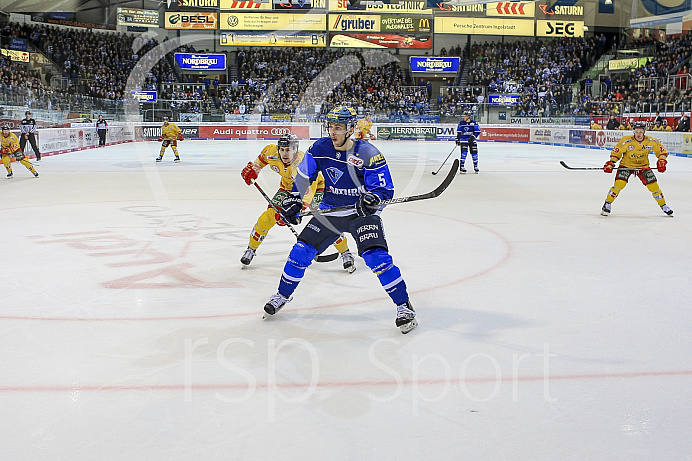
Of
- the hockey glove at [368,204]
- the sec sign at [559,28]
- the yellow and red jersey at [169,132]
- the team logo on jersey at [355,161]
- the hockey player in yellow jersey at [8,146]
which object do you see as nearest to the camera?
the hockey glove at [368,204]

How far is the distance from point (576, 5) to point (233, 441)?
4818cm

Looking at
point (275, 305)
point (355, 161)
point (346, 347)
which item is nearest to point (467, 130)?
point (355, 161)

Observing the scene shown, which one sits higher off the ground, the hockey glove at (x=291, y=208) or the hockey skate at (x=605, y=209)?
the hockey glove at (x=291, y=208)

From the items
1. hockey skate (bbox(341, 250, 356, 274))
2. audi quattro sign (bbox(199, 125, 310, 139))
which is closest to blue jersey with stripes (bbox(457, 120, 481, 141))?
hockey skate (bbox(341, 250, 356, 274))

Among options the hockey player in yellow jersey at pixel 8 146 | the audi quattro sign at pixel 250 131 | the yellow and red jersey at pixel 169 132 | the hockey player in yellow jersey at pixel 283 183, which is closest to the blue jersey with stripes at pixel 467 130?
the yellow and red jersey at pixel 169 132

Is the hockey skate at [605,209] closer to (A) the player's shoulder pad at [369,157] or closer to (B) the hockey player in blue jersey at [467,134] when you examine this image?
(A) the player's shoulder pad at [369,157]

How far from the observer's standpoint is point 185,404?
3.33 meters

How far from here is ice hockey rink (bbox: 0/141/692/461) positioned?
299 cm

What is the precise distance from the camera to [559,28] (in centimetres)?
4503

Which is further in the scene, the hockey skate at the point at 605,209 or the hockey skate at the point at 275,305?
the hockey skate at the point at 605,209

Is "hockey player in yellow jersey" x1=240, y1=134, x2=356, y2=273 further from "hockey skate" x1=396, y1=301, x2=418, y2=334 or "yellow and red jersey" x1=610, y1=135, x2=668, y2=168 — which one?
"yellow and red jersey" x1=610, y1=135, x2=668, y2=168

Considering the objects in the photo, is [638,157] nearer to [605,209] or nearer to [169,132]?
[605,209]

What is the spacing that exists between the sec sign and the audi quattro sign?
66.0ft

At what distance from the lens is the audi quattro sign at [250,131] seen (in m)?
34.3
